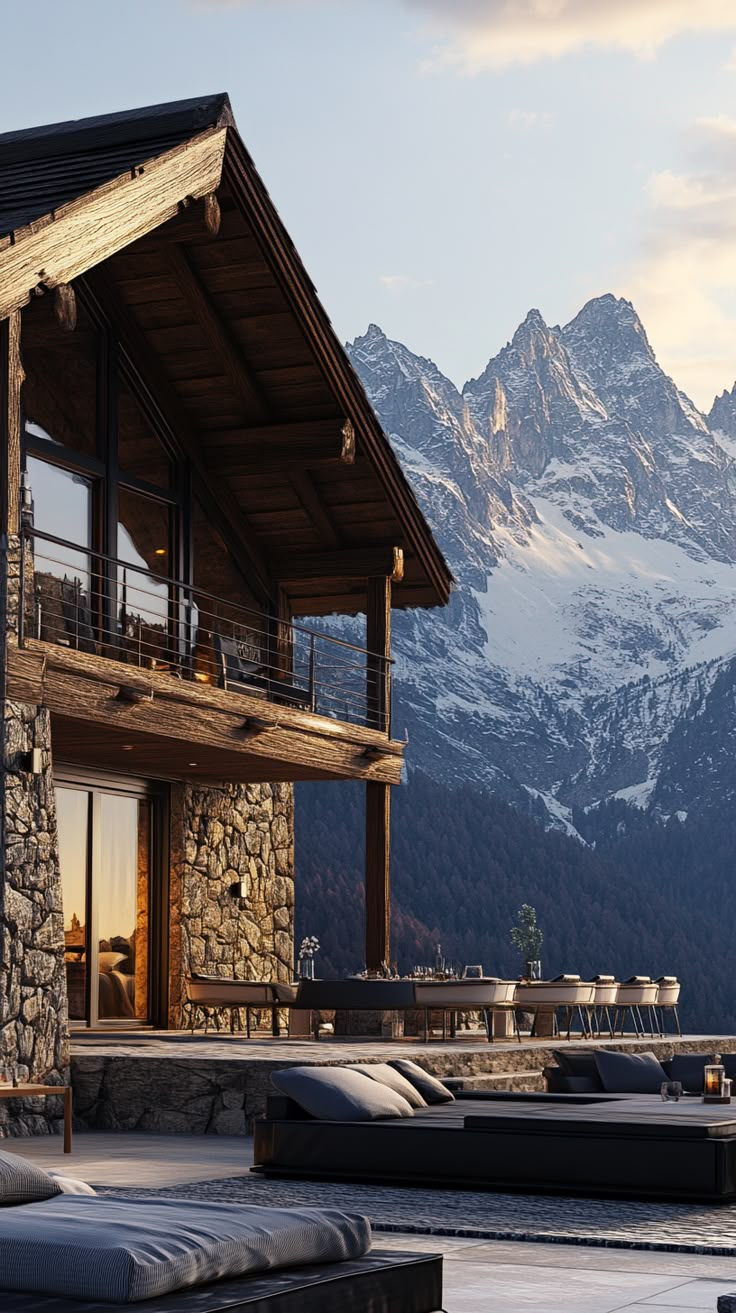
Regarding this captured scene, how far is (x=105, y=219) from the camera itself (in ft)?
45.2

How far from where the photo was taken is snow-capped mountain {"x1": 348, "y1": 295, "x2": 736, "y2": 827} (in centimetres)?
9969

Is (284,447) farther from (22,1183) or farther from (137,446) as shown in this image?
(22,1183)

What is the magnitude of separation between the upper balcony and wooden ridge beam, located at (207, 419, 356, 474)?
1.33 metres

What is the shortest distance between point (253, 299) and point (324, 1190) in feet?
30.3

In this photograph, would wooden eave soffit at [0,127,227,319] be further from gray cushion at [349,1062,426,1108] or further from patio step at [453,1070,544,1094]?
patio step at [453,1070,544,1094]

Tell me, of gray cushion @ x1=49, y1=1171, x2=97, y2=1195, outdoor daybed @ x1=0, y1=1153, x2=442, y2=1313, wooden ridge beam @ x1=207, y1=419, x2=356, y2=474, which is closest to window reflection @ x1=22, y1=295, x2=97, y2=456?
wooden ridge beam @ x1=207, y1=419, x2=356, y2=474

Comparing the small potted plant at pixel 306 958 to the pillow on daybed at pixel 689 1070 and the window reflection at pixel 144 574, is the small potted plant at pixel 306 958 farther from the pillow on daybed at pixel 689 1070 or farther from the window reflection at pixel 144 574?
the pillow on daybed at pixel 689 1070

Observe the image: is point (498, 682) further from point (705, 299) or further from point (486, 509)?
point (705, 299)

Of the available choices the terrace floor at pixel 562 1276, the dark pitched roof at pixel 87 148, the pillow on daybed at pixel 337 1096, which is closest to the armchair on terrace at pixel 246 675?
the dark pitched roof at pixel 87 148

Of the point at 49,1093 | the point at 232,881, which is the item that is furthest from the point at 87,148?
the point at 49,1093

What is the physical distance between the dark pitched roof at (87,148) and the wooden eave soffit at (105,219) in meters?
0.10

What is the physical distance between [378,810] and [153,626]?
3.13 meters

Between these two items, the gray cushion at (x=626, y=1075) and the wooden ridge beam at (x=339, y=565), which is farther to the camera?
the wooden ridge beam at (x=339, y=565)

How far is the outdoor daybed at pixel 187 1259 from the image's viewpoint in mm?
4574
